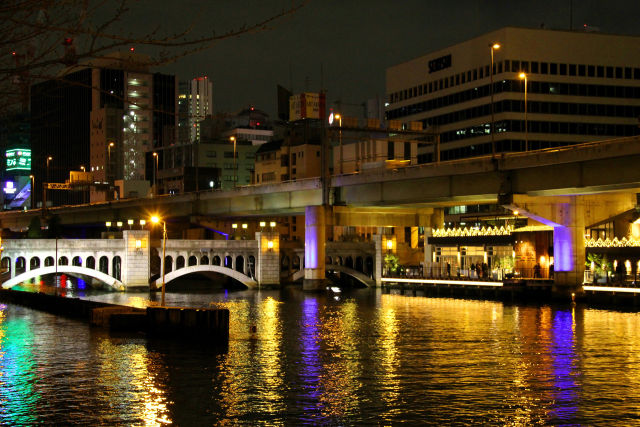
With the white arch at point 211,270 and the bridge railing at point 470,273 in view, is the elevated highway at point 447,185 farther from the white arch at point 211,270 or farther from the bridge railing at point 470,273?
the white arch at point 211,270

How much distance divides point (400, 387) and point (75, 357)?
715 inches

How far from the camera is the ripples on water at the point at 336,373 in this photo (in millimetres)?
32250

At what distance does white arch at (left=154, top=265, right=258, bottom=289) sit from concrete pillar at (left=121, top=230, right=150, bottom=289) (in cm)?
271

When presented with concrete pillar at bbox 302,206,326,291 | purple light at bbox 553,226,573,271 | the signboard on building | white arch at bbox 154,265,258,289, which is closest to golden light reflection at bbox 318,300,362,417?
purple light at bbox 553,226,573,271

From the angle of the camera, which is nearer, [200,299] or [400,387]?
[400,387]

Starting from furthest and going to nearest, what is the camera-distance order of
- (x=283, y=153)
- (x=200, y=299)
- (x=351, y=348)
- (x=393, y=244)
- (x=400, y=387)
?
(x=283, y=153)
(x=393, y=244)
(x=200, y=299)
(x=351, y=348)
(x=400, y=387)

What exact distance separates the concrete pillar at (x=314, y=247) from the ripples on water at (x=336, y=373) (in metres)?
35.3

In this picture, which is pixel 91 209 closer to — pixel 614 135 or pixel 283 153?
pixel 283 153

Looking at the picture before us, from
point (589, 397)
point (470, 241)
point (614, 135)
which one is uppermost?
point (614, 135)

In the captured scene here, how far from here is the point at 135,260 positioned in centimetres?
10431

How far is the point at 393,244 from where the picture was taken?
12275 cm

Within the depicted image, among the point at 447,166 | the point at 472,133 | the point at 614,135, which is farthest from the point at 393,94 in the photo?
the point at 447,166

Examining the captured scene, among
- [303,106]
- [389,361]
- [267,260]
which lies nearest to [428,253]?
[267,260]

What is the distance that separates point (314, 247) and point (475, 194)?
1076 inches
